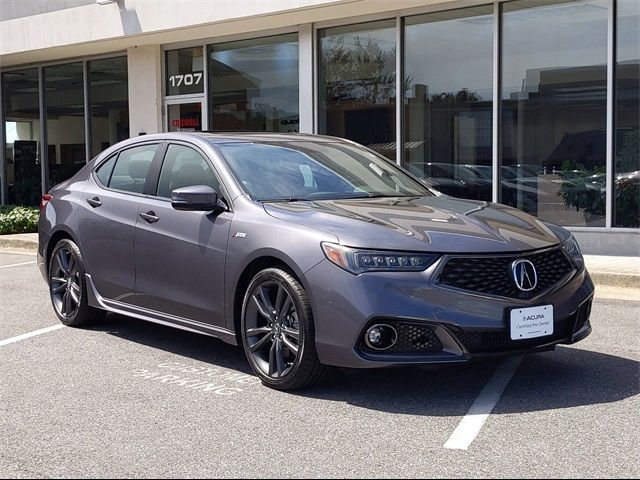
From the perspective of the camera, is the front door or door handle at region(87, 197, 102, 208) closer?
the front door

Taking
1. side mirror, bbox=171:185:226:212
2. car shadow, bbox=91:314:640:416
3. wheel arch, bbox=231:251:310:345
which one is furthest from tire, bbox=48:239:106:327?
wheel arch, bbox=231:251:310:345

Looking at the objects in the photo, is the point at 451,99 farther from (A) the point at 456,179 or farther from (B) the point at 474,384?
(B) the point at 474,384

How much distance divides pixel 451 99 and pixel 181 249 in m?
7.60

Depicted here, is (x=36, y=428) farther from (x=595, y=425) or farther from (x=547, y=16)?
(x=547, y=16)

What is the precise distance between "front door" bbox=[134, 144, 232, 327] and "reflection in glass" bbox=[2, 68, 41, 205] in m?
13.4

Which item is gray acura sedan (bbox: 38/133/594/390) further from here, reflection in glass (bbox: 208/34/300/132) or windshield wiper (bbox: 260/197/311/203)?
reflection in glass (bbox: 208/34/300/132)

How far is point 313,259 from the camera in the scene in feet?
16.3

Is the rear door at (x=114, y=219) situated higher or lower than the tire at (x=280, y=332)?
higher

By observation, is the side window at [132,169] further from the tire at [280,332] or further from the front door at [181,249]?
the tire at [280,332]

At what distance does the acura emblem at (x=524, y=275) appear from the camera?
4.89 metres

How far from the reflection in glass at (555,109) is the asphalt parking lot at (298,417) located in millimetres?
5219

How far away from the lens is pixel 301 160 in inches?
244

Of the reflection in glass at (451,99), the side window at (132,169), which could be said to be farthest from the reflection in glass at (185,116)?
the side window at (132,169)

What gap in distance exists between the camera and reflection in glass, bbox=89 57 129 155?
56.5 feet
